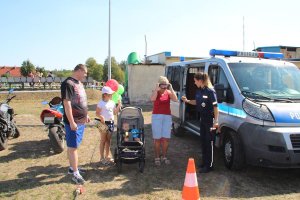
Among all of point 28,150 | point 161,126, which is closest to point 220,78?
point 161,126

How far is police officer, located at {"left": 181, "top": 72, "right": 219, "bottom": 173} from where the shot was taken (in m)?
5.78

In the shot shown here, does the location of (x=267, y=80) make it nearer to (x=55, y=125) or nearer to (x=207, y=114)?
(x=207, y=114)

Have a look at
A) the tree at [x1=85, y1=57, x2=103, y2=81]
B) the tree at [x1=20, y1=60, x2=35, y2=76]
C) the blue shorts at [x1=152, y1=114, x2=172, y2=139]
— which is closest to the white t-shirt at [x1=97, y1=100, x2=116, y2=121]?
the blue shorts at [x1=152, y1=114, x2=172, y2=139]

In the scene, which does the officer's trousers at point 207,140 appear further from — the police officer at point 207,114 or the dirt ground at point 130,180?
the dirt ground at point 130,180

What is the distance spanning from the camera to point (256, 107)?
5.43 meters

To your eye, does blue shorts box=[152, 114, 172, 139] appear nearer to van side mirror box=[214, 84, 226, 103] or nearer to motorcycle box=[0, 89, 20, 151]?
van side mirror box=[214, 84, 226, 103]

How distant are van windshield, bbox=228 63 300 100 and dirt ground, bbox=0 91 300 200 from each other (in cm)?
143

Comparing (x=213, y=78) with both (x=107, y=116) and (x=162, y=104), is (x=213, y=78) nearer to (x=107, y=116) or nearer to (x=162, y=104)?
(x=162, y=104)

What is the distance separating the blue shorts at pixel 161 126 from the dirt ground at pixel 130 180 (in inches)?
24.2

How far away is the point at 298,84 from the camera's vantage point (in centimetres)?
644

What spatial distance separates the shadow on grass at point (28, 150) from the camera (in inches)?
275

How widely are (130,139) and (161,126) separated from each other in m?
0.66

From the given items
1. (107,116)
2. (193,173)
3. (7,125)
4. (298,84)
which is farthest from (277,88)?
(7,125)

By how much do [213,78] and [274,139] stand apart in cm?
222
